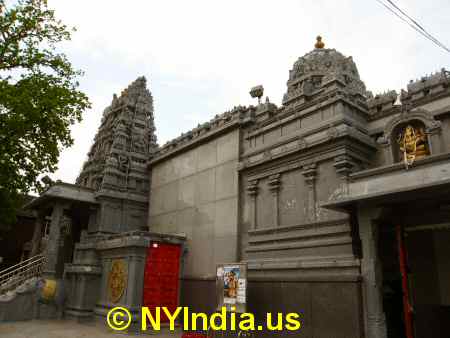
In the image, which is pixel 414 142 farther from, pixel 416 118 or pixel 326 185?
pixel 326 185

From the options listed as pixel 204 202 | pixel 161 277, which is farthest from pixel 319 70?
pixel 161 277

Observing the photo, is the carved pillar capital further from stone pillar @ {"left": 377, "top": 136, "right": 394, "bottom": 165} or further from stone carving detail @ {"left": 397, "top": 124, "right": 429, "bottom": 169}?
stone carving detail @ {"left": 397, "top": 124, "right": 429, "bottom": 169}

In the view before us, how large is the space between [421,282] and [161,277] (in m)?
11.4

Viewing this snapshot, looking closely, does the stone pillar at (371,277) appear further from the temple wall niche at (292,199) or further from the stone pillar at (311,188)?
the temple wall niche at (292,199)

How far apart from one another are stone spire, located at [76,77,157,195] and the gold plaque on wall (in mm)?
6272

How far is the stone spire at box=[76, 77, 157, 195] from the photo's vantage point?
2519 centimetres

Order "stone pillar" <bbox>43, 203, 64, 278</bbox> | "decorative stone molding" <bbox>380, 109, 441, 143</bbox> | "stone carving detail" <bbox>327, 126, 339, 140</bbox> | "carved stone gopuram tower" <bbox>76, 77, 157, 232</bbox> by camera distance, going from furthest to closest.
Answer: "carved stone gopuram tower" <bbox>76, 77, 157, 232</bbox>, "stone pillar" <bbox>43, 203, 64, 278</bbox>, "stone carving detail" <bbox>327, 126, 339, 140</bbox>, "decorative stone molding" <bbox>380, 109, 441, 143</bbox>

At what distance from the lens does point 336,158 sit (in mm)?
14367

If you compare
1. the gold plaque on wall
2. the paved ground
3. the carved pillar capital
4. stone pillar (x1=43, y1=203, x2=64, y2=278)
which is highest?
the carved pillar capital

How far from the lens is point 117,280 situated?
19125 millimetres

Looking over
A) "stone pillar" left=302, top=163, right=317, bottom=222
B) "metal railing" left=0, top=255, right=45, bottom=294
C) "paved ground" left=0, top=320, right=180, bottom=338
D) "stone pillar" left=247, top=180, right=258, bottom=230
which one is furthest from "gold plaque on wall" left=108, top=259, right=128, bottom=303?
"stone pillar" left=302, top=163, right=317, bottom=222

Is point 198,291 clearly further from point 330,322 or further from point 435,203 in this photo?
point 435,203

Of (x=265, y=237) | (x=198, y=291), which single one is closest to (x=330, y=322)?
(x=265, y=237)

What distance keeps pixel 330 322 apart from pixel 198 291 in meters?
7.55
